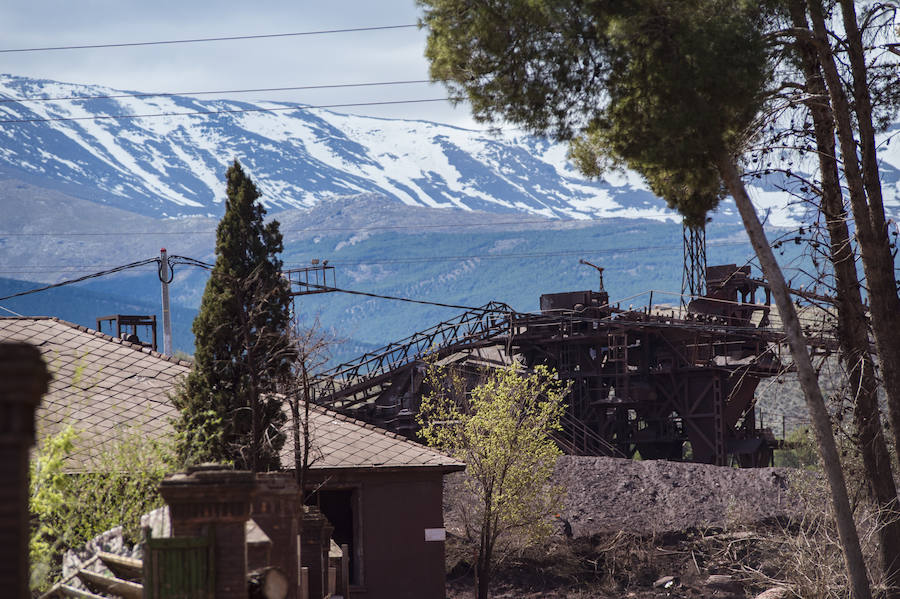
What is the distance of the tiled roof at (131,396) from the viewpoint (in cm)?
2069

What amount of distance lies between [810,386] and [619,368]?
2846 centimetres

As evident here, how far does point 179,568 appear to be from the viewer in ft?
24.0

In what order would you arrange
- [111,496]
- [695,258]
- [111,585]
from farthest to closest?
[695,258] < [111,496] < [111,585]

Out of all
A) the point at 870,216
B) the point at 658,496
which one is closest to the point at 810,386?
the point at 870,216

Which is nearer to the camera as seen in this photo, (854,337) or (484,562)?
(854,337)

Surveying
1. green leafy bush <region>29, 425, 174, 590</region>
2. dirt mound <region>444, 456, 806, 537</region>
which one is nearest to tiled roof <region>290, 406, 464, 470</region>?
green leafy bush <region>29, 425, 174, 590</region>

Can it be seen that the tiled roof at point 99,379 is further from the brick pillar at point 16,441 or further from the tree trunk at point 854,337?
the brick pillar at point 16,441

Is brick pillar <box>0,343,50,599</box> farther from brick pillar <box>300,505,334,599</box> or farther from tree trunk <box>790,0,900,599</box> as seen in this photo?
tree trunk <box>790,0,900,599</box>

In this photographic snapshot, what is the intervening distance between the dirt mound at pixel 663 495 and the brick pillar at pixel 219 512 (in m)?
25.5

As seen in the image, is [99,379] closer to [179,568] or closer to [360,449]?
[360,449]

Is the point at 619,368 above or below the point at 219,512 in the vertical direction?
above

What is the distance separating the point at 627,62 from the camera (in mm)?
14336

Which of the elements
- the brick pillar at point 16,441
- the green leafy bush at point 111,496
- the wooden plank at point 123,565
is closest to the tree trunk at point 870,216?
the green leafy bush at point 111,496

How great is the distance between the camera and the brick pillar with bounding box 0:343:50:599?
4457 mm
